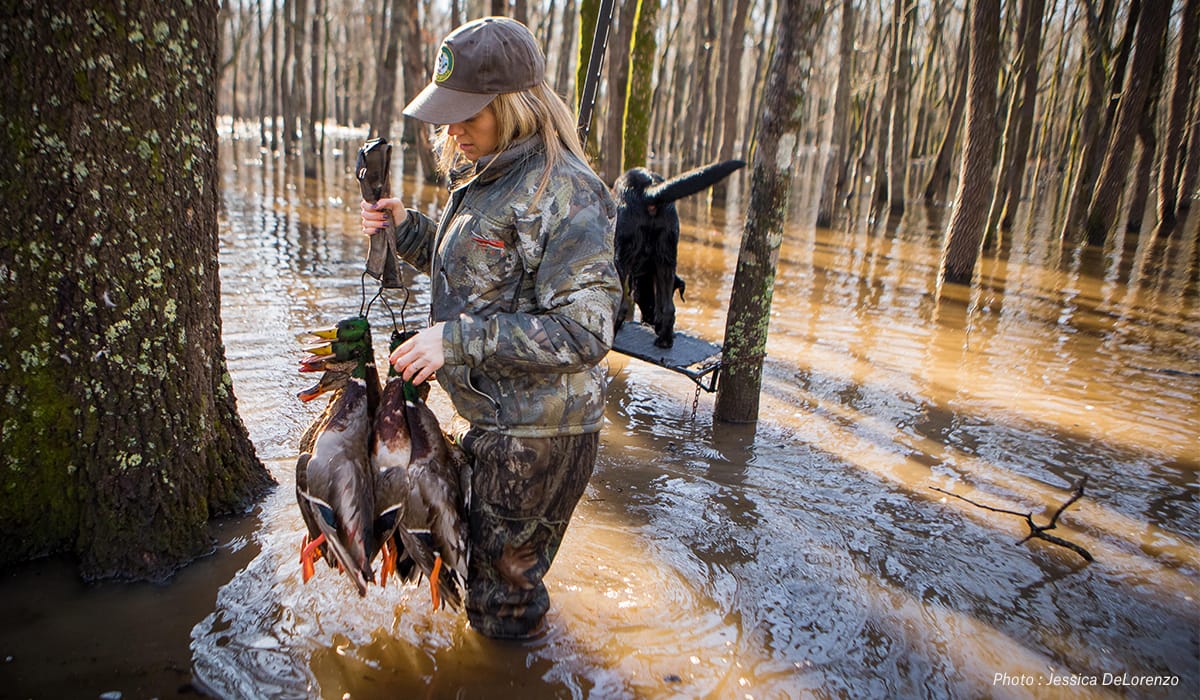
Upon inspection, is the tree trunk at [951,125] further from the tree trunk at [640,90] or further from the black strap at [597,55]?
the black strap at [597,55]

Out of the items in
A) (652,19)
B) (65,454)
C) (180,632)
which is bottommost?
(180,632)

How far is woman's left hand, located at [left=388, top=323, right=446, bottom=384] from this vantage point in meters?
2.18

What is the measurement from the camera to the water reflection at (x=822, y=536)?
302cm

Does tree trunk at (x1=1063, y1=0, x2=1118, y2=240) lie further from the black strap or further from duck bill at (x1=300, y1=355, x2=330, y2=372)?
duck bill at (x1=300, y1=355, x2=330, y2=372)

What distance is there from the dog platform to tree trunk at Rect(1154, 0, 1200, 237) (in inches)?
549

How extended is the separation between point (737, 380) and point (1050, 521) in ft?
7.11

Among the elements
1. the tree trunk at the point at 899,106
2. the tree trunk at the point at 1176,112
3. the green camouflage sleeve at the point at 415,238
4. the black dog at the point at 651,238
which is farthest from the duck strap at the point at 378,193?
the tree trunk at the point at 1176,112

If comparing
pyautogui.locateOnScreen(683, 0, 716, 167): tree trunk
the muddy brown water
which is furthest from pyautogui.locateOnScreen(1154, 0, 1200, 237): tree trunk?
pyautogui.locateOnScreen(683, 0, 716, 167): tree trunk

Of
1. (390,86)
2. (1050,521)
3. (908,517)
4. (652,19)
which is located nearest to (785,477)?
(908,517)

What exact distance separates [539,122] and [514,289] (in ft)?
1.68

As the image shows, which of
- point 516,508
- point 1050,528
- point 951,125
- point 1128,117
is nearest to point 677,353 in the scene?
point 1050,528

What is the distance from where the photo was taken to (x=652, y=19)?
343 inches

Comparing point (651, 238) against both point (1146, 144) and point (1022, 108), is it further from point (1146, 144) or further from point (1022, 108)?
point (1146, 144)

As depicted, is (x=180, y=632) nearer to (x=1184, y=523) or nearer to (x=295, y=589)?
(x=295, y=589)
